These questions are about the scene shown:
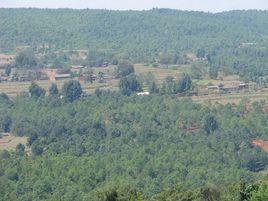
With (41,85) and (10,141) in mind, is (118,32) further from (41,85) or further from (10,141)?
(10,141)

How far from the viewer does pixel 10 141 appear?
75.0 meters

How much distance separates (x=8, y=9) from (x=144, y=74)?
79.4 meters

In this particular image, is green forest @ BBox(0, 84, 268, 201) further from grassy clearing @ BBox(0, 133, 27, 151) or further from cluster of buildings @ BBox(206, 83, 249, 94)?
cluster of buildings @ BBox(206, 83, 249, 94)

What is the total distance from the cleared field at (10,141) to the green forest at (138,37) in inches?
1656

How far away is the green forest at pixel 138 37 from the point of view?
5197 inches

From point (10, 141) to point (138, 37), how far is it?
3739 inches

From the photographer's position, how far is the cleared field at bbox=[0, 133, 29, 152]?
70.9 m

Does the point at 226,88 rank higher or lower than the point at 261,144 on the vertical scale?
lower

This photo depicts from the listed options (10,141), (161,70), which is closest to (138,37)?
(161,70)

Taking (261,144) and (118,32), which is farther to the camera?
(118,32)

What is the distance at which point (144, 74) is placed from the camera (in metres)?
109

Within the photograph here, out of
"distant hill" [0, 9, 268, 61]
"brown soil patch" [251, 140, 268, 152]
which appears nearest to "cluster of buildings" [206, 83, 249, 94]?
"brown soil patch" [251, 140, 268, 152]

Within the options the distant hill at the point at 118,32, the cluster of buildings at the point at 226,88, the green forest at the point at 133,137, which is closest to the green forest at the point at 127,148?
the green forest at the point at 133,137

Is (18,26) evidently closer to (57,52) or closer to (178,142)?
(57,52)
